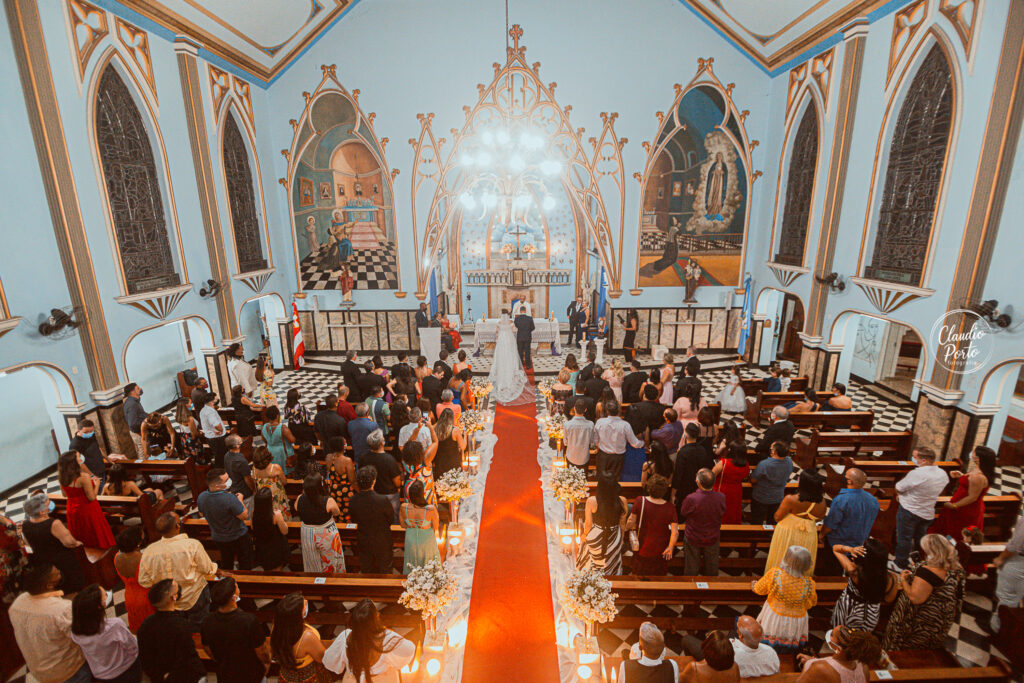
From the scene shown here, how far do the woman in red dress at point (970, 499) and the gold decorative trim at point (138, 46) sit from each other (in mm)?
14071

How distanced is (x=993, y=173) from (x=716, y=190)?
21.1 feet

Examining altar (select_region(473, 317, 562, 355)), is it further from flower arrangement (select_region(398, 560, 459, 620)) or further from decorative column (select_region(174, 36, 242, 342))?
flower arrangement (select_region(398, 560, 459, 620))

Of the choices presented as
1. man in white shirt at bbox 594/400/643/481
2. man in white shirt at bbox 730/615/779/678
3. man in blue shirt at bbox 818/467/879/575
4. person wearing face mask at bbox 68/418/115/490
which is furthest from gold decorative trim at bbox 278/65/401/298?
man in white shirt at bbox 730/615/779/678

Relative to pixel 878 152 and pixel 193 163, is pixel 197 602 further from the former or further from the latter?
pixel 878 152

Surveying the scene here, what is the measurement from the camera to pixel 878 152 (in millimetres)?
9102

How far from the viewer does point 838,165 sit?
10.1 m

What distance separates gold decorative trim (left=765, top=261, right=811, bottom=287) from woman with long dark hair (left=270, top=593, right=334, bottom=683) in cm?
1213

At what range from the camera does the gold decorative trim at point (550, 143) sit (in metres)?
12.3

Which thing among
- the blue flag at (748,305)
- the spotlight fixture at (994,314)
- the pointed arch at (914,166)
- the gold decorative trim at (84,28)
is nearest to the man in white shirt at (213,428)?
the gold decorative trim at (84,28)

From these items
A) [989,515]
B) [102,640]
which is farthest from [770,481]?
[102,640]

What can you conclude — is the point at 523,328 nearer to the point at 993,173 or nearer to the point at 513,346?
the point at 513,346

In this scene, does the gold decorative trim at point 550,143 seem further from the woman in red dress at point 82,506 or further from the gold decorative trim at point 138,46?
the woman in red dress at point 82,506

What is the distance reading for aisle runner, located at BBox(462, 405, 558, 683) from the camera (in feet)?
14.4

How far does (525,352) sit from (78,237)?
8864 millimetres
